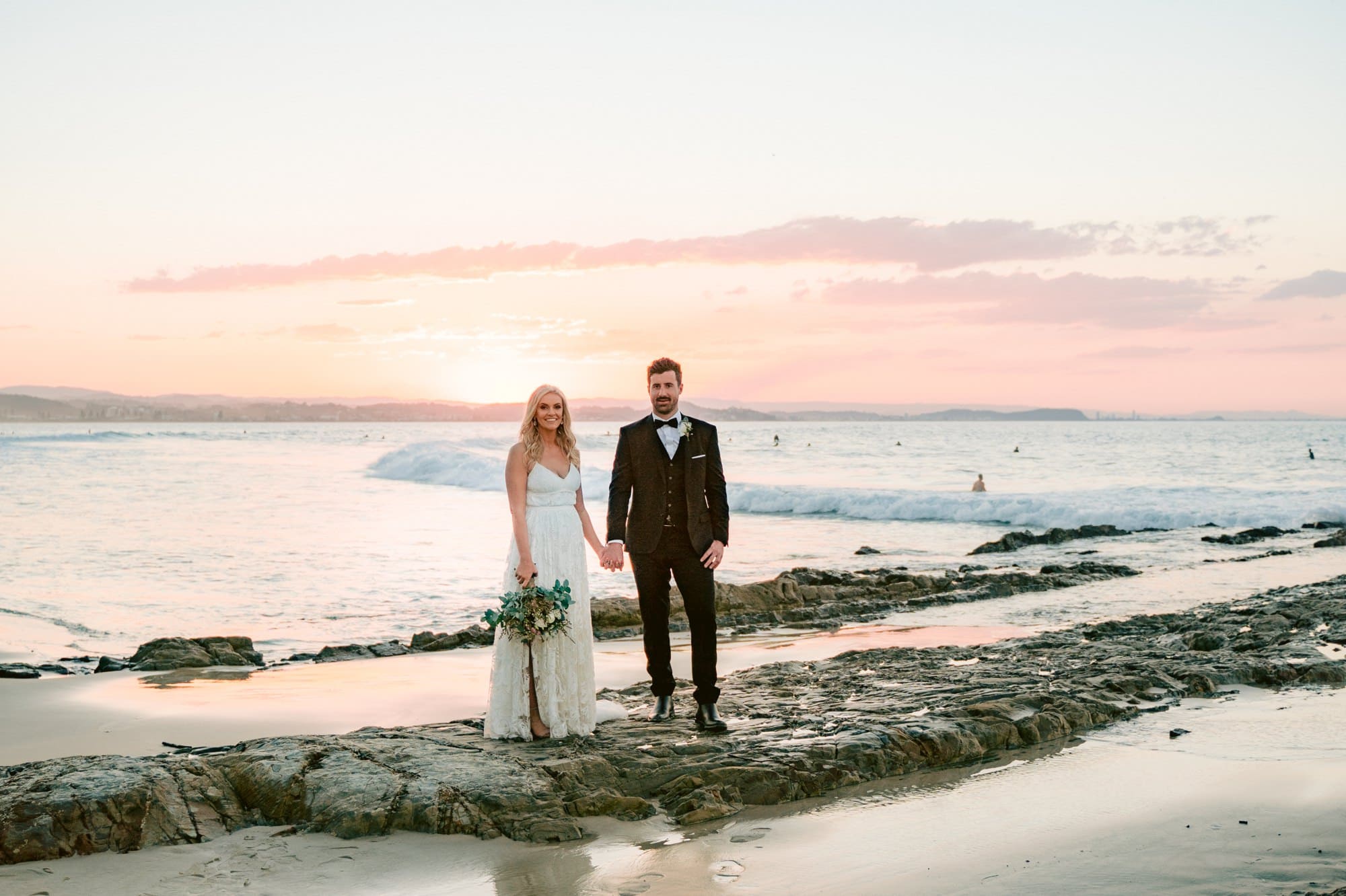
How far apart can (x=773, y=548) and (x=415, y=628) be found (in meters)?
10.3

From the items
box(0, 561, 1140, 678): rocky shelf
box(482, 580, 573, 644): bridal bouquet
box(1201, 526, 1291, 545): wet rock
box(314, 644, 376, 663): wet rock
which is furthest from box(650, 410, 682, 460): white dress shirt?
box(1201, 526, 1291, 545): wet rock

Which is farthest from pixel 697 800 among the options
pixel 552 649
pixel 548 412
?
pixel 548 412

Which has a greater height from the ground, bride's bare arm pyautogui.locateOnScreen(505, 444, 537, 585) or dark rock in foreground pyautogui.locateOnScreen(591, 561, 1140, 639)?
bride's bare arm pyautogui.locateOnScreen(505, 444, 537, 585)

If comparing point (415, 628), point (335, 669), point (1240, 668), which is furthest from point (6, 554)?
point (1240, 668)

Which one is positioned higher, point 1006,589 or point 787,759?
point 787,759

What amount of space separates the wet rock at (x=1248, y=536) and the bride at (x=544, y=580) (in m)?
18.9

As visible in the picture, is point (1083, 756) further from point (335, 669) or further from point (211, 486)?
point (211, 486)

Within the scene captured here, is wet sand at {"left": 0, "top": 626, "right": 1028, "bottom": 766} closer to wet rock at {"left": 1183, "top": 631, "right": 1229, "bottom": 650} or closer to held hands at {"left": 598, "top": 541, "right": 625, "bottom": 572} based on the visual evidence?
wet rock at {"left": 1183, "top": 631, "right": 1229, "bottom": 650}

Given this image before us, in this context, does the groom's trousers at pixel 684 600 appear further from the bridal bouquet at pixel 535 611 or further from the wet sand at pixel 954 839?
the wet sand at pixel 954 839

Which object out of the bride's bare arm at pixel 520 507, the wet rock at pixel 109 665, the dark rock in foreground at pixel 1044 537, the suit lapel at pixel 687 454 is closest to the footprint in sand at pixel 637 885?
the bride's bare arm at pixel 520 507

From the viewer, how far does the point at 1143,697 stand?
661 cm

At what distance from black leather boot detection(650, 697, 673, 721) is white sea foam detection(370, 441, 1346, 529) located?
2350cm

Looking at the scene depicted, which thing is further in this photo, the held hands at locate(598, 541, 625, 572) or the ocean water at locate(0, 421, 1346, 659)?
the ocean water at locate(0, 421, 1346, 659)

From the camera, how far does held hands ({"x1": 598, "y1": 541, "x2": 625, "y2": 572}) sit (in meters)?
5.60
